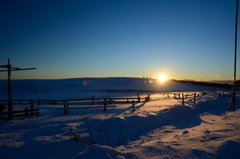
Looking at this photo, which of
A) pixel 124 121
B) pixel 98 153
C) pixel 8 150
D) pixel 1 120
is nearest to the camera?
pixel 98 153

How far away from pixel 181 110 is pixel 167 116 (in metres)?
2.51

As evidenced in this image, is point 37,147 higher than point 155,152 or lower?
lower

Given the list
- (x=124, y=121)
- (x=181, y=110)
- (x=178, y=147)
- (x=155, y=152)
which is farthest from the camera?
(x=181, y=110)

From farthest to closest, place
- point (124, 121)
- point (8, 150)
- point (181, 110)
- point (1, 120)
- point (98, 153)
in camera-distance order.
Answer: point (181, 110) → point (1, 120) → point (124, 121) → point (8, 150) → point (98, 153)

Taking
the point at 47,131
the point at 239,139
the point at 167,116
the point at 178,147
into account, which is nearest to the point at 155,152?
the point at 178,147

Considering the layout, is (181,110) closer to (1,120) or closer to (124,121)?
(124,121)

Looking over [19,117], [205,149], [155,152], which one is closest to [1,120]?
[19,117]

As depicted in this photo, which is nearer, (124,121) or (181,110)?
(124,121)

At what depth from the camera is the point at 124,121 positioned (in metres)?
9.77

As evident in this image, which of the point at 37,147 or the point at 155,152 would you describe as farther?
the point at 37,147

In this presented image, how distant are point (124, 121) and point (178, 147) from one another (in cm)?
489

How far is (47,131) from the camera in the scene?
26.4 feet

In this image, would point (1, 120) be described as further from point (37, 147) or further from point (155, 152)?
point (155, 152)

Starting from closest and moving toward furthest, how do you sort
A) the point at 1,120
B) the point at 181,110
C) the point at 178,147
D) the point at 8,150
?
the point at 178,147, the point at 8,150, the point at 1,120, the point at 181,110
